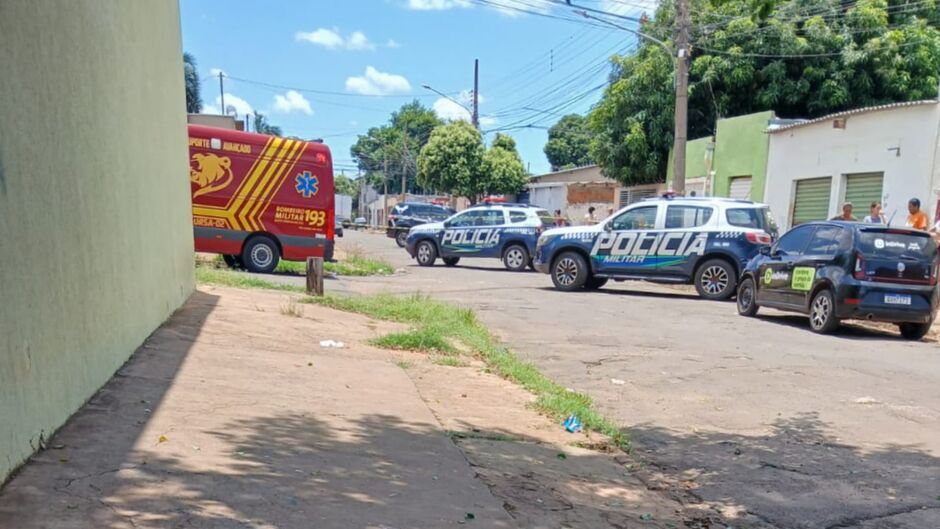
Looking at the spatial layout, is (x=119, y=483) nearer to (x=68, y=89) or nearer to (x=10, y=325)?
(x=10, y=325)

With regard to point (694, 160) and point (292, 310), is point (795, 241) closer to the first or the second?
point (292, 310)

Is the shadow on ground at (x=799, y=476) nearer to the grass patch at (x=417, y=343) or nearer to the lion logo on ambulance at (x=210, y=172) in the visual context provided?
the grass patch at (x=417, y=343)

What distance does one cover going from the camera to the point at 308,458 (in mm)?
3990

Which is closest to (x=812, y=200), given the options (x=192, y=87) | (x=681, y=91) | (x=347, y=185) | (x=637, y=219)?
(x=681, y=91)

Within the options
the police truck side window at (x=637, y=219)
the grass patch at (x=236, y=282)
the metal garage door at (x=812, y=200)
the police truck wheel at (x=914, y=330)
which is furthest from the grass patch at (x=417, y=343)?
the metal garage door at (x=812, y=200)

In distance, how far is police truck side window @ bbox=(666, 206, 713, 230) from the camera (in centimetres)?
1368

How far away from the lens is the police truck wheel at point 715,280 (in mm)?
13492

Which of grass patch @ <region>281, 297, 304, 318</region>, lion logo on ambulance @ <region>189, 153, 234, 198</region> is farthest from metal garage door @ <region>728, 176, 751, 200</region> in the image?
grass patch @ <region>281, 297, 304, 318</region>

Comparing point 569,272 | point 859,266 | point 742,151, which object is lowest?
point 569,272

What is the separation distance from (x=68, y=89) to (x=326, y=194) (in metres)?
10.7

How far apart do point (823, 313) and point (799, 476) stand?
6.01 m

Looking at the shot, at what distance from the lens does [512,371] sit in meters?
6.96

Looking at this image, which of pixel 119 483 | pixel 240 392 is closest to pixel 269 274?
pixel 240 392

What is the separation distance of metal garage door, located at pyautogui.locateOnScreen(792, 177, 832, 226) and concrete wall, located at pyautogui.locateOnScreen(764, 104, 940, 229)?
175 millimetres
